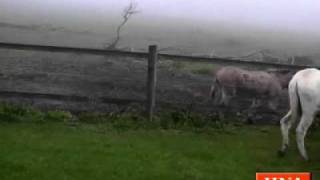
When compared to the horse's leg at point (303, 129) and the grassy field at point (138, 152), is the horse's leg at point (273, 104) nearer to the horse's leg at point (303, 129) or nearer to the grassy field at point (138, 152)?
the grassy field at point (138, 152)

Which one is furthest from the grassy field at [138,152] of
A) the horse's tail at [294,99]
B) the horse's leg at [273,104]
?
the horse's leg at [273,104]

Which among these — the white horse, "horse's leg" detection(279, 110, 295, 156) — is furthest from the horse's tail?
"horse's leg" detection(279, 110, 295, 156)

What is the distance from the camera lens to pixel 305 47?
22.8 meters

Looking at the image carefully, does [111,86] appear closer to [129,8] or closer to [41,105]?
[41,105]

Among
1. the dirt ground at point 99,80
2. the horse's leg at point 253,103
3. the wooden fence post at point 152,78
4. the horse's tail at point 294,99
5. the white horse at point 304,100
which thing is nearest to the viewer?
the white horse at point 304,100

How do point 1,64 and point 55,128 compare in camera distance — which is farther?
point 1,64

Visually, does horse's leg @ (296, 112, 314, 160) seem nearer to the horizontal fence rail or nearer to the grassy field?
the grassy field

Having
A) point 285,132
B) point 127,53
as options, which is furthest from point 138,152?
point 127,53

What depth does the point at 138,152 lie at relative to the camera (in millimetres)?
8133

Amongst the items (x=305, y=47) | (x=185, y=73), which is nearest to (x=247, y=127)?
(x=185, y=73)

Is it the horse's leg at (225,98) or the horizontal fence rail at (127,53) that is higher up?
the horizontal fence rail at (127,53)

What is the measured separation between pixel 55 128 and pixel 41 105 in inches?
53.9

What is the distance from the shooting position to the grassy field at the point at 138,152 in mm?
7121

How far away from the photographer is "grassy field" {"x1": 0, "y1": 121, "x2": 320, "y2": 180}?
7121mm
